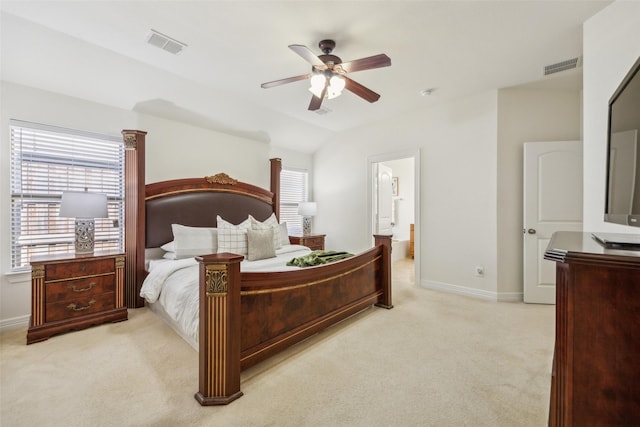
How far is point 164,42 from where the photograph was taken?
8.45ft

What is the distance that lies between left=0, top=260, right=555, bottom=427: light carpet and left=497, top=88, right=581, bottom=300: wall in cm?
88

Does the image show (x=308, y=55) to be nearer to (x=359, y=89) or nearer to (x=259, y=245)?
(x=359, y=89)

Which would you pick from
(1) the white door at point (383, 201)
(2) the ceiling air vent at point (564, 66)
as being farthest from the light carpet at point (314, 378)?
(2) the ceiling air vent at point (564, 66)

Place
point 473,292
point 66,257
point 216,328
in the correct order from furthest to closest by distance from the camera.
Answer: point 473,292 → point 66,257 → point 216,328

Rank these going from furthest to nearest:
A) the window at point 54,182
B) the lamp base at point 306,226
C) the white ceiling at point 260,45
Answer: the lamp base at point 306,226 → the window at point 54,182 → the white ceiling at point 260,45

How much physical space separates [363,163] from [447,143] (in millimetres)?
1454

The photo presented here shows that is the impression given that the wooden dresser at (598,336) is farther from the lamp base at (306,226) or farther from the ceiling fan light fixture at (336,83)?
the lamp base at (306,226)

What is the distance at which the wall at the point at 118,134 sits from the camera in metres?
2.72

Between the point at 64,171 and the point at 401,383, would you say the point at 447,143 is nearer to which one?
the point at 401,383

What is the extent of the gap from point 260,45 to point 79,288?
2.86 meters

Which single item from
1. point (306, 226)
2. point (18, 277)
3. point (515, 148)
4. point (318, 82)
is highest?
point (318, 82)

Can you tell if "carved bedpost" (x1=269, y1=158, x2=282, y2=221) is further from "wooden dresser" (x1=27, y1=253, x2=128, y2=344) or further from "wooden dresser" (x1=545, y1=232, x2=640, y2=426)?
"wooden dresser" (x1=545, y1=232, x2=640, y2=426)

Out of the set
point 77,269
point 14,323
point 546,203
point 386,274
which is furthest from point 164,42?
point 546,203

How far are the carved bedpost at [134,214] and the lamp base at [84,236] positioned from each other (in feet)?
1.23
